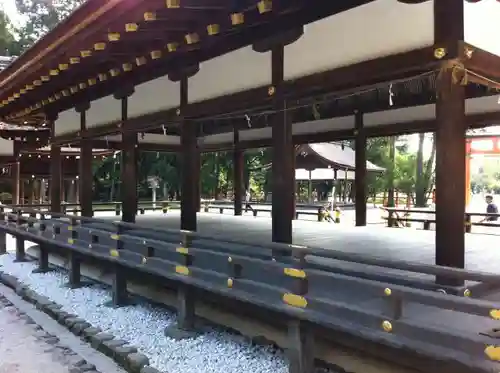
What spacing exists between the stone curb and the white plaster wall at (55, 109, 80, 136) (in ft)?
11.5

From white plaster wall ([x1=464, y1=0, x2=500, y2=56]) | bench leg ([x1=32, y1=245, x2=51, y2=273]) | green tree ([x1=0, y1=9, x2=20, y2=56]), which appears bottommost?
bench leg ([x1=32, y1=245, x2=51, y2=273])

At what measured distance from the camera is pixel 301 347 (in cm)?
360

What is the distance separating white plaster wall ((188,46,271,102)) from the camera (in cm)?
498

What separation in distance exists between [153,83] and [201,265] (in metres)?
3.07

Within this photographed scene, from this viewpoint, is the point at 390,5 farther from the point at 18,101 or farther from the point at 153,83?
the point at 18,101

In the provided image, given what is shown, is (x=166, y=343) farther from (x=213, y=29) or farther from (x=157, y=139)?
(x=157, y=139)

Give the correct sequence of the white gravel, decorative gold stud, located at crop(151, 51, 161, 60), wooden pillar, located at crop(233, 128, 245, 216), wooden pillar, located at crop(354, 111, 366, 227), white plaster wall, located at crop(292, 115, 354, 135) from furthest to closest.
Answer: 1. wooden pillar, located at crop(233, 128, 245, 216)
2. white plaster wall, located at crop(292, 115, 354, 135)
3. wooden pillar, located at crop(354, 111, 366, 227)
4. decorative gold stud, located at crop(151, 51, 161, 60)
5. the white gravel

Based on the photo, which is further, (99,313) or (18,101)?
(18,101)

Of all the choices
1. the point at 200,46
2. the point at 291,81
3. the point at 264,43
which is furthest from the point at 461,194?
the point at 200,46

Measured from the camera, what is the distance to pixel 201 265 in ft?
17.0

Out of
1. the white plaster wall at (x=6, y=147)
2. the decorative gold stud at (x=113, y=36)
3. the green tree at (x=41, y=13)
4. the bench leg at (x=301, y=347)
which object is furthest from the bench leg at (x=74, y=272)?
the green tree at (x=41, y=13)

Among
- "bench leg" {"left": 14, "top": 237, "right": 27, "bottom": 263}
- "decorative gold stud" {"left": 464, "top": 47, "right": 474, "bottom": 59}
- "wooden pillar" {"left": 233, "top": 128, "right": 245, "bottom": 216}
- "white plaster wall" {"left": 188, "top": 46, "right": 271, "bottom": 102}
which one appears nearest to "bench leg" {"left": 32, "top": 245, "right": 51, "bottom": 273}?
"bench leg" {"left": 14, "top": 237, "right": 27, "bottom": 263}

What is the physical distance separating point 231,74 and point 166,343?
9.96 ft

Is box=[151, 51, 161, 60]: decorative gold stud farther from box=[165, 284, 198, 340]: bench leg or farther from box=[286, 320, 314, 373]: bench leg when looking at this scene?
box=[286, 320, 314, 373]: bench leg
